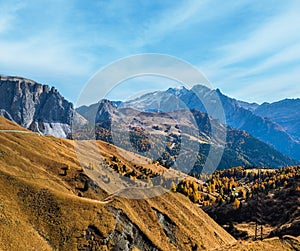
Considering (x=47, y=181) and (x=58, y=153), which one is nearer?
(x=47, y=181)

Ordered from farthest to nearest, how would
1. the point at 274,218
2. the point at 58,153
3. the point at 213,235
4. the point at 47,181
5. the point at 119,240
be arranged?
1. the point at 274,218
2. the point at 58,153
3. the point at 213,235
4. the point at 47,181
5. the point at 119,240

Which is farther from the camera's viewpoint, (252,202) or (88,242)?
(252,202)

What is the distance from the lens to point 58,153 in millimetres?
138000

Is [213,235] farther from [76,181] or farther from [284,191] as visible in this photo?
[284,191]

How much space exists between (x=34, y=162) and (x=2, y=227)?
154 ft

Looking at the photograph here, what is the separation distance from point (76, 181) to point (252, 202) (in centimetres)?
11895

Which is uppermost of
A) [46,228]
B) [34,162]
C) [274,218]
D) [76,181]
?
[34,162]

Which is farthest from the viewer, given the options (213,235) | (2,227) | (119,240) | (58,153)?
(58,153)

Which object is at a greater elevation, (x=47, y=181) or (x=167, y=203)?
(x=47, y=181)

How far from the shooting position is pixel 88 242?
72.4 meters

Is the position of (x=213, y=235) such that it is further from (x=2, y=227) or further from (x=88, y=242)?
(x=2, y=227)

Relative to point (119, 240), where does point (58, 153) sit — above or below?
above

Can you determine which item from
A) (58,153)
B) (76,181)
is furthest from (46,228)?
(58,153)

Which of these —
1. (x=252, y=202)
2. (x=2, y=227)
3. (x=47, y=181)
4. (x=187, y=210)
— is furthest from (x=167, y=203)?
(x=252, y=202)
